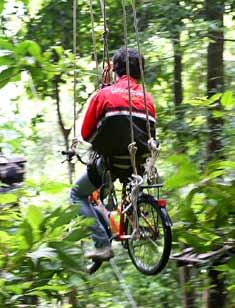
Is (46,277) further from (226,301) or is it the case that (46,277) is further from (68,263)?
(226,301)

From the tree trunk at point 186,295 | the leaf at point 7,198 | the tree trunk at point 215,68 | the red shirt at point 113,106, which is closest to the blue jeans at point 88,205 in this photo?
the red shirt at point 113,106

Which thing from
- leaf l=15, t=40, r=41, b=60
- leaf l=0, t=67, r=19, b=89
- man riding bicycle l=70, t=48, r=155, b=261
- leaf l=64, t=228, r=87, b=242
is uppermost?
leaf l=15, t=40, r=41, b=60

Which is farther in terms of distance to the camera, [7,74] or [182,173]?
[7,74]

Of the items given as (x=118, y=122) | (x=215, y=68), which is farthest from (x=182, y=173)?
(x=215, y=68)

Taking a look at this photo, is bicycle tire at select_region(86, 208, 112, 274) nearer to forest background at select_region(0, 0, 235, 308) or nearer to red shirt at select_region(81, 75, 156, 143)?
forest background at select_region(0, 0, 235, 308)

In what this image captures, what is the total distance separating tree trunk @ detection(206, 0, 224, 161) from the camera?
158 inches

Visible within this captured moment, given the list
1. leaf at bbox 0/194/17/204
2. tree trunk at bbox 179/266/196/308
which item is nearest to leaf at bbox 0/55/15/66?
leaf at bbox 0/194/17/204

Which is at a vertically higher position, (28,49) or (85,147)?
(28,49)

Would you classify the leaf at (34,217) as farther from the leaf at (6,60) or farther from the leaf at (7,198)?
the leaf at (6,60)

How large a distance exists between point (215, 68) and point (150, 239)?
2.48 metres

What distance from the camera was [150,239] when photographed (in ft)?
7.97

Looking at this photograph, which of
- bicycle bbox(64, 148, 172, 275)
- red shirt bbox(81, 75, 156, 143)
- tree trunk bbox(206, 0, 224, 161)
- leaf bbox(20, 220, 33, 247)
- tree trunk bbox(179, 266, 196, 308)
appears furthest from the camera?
tree trunk bbox(179, 266, 196, 308)

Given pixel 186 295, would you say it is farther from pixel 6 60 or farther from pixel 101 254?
pixel 6 60

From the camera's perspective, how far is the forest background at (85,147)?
1.32 meters
